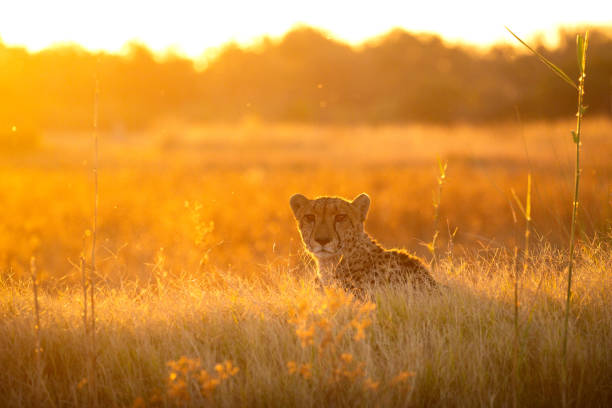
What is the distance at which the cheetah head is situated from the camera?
159 inches

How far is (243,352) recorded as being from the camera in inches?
123

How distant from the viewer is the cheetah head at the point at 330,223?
13.3ft

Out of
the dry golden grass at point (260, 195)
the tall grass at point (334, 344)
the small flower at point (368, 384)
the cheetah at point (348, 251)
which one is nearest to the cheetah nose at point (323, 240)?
the cheetah at point (348, 251)

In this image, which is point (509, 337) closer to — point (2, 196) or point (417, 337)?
point (417, 337)

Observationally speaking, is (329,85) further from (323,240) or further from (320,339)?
(320,339)

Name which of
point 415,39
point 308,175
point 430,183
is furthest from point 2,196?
point 415,39

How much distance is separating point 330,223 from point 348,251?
0.24 metres

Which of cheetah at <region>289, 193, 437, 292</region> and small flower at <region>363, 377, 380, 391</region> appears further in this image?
cheetah at <region>289, 193, 437, 292</region>

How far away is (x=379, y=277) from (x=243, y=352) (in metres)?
1.15

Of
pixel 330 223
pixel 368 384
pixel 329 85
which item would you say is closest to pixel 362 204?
pixel 330 223

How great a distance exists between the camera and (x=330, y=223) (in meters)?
4.08

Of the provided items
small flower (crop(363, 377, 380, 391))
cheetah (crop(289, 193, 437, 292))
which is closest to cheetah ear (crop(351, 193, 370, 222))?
cheetah (crop(289, 193, 437, 292))

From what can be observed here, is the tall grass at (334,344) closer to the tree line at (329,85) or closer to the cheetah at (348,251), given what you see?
the cheetah at (348,251)

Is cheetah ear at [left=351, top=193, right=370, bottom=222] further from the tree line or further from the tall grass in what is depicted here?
the tree line
